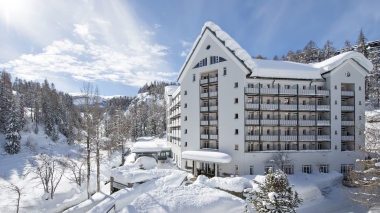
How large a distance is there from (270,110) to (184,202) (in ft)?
61.5

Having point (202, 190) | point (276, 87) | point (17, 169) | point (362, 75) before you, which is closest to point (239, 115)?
point (276, 87)

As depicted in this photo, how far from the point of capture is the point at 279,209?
→ 1076 centimetres

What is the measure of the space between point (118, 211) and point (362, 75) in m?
38.2

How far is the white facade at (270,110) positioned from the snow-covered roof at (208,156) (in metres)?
0.57

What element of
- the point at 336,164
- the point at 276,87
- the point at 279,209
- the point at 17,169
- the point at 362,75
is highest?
the point at 362,75

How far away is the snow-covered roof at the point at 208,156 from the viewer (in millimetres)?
25703

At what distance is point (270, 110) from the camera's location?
28.0 metres

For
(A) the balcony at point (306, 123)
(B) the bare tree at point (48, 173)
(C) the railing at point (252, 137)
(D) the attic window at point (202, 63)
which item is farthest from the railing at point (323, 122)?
(B) the bare tree at point (48, 173)

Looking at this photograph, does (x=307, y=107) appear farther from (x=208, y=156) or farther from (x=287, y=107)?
(x=208, y=156)

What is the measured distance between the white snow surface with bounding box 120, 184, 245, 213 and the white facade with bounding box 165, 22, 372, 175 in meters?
8.93

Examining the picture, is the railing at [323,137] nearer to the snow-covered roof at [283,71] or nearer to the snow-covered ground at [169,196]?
the snow-covered ground at [169,196]

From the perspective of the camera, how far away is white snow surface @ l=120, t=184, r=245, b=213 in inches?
601

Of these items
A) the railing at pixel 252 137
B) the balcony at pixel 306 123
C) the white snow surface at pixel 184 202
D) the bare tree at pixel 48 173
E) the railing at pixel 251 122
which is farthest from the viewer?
the balcony at pixel 306 123

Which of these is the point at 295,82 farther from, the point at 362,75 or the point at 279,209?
the point at 279,209
